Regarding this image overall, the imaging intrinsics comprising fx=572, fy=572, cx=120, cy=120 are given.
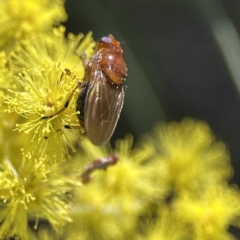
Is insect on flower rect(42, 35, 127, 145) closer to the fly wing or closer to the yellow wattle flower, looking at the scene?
the fly wing

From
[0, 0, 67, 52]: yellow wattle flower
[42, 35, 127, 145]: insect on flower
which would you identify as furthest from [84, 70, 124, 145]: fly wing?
[0, 0, 67, 52]: yellow wattle flower

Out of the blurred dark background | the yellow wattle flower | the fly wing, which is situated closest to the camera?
the fly wing

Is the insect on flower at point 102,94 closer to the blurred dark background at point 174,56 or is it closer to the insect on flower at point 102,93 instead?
the insect on flower at point 102,93

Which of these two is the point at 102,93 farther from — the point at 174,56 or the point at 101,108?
the point at 174,56

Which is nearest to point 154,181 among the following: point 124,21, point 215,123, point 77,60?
point 77,60

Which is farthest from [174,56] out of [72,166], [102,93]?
[102,93]

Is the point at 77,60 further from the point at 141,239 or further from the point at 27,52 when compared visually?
the point at 141,239
